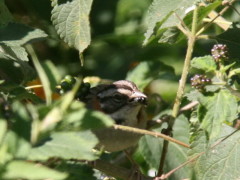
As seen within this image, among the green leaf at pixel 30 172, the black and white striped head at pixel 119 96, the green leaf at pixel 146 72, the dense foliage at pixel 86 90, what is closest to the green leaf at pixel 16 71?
the dense foliage at pixel 86 90

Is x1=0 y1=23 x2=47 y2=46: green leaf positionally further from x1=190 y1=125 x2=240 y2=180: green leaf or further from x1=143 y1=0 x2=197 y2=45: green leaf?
x1=190 y1=125 x2=240 y2=180: green leaf

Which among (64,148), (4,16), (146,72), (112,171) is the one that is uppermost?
(146,72)

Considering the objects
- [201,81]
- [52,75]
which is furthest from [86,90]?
[52,75]

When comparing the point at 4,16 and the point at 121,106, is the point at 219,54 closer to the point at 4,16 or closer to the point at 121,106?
the point at 4,16

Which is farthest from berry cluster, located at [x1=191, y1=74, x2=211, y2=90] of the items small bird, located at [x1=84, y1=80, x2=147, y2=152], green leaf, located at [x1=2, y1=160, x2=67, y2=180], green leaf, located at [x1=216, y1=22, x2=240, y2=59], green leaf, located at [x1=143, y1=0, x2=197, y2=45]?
green leaf, located at [x1=2, y1=160, x2=67, y2=180]

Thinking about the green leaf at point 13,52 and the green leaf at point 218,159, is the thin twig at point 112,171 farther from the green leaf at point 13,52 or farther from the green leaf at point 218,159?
the green leaf at point 13,52

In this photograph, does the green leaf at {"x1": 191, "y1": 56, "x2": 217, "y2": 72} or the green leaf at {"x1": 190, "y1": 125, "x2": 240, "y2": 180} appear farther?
the green leaf at {"x1": 190, "y1": 125, "x2": 240, "y2": 180}
